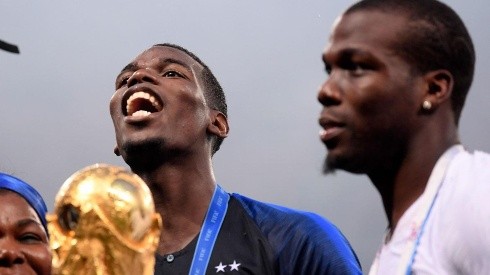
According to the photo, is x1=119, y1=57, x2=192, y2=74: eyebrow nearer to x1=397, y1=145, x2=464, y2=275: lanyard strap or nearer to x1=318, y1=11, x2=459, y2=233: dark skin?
x1=318, y1=11, x2=459, y2=233: dark skin

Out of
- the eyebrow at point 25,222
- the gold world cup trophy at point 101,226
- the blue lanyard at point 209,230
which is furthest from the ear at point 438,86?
the eyebrow at point 25,222

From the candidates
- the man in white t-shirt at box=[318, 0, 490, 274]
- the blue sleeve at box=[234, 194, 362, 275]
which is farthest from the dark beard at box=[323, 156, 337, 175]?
the blue sleeve at box=[234, 194, 362, 275]

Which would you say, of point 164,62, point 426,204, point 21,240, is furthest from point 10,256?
point 426,204

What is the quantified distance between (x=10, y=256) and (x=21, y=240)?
0.10 meters

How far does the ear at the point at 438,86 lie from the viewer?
1.44 m

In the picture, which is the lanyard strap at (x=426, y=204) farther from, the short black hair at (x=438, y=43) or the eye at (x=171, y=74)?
the eye at (x=171, y=74)

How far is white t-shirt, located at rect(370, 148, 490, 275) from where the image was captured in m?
1.23

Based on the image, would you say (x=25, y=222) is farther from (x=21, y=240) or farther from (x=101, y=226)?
(x=101, y=226)

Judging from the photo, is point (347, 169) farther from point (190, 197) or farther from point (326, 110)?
point (190, 197)

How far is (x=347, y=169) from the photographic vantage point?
1.46m

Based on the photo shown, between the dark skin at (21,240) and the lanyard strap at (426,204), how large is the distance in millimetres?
1046

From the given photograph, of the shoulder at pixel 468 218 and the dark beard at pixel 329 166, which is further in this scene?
the dark beard at pixel 329 166

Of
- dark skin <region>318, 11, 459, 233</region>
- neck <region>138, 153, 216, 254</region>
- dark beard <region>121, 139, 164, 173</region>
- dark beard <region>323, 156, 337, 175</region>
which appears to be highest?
dark skin <region>318, 11, 459, 233</region>

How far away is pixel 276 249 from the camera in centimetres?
234
